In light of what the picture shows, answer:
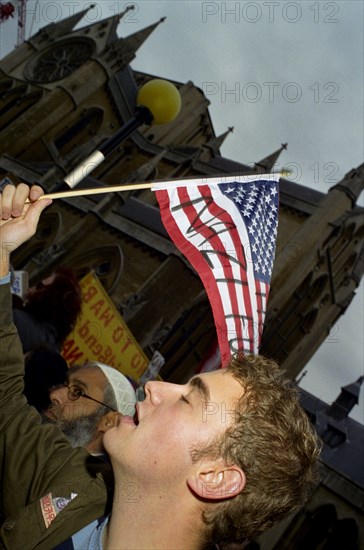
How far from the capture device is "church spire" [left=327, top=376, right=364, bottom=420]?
88.8ft

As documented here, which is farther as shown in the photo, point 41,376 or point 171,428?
point 41,376

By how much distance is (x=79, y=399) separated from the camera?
12.7 ft

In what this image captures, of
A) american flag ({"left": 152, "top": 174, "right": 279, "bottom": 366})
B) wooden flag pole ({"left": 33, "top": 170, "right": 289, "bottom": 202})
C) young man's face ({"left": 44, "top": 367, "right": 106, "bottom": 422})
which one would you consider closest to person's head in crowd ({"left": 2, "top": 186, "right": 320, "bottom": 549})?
wooden flag pole ({"left": 33, "top": 170, "right": 289, "bottom": 202})

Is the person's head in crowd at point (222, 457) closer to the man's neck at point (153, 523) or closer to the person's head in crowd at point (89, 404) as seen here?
the man's neck at point (153, 523)

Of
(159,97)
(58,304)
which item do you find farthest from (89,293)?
(58,304)

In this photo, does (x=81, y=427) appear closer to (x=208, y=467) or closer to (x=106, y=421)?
(x=106, y=421)

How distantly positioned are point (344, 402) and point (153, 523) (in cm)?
2873

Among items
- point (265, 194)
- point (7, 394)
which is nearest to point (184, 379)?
point (265, 194)

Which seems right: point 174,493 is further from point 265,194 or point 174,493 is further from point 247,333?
point 265,194

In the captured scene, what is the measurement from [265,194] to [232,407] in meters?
3.27

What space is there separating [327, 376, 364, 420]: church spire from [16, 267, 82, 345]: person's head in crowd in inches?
979

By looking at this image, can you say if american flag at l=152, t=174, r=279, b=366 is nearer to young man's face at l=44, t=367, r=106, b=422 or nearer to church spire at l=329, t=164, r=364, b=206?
young man's face at l=44, t=367, r=106, b=422

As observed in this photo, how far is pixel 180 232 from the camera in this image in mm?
4086

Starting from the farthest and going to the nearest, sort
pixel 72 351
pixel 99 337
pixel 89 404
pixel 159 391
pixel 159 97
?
pixel 99 337 → pixel 72 351 → pixel 159 97 → pixel 89 404 → pixel 159 391
